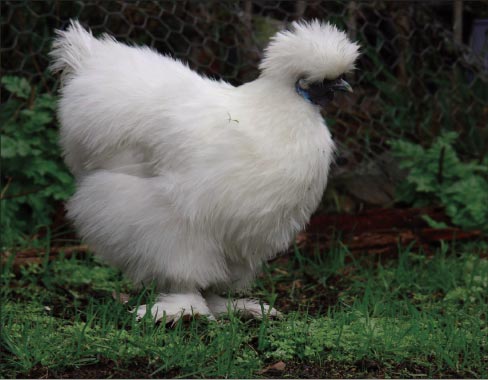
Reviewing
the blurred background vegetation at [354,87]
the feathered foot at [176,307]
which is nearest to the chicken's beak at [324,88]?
the feathered foot at [176,307]

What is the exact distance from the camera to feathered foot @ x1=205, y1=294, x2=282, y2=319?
366 cm

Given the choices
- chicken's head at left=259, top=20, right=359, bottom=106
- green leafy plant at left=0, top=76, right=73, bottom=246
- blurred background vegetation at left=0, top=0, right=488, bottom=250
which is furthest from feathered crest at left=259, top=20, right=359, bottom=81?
green leafy plant at left=0, top=76, right=73, bottom=246

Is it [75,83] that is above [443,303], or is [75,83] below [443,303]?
above

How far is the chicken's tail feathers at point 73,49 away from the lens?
3.87 m

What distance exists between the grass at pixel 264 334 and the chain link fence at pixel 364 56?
150cm

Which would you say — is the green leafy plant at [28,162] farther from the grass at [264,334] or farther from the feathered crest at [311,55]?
the feathered crest at [311,55]

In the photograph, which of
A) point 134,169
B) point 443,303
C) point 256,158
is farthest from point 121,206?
point 443,303

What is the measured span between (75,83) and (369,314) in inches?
69.3

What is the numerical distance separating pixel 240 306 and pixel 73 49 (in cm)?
148

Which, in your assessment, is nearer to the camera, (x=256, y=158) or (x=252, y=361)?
(x=252, y=361)

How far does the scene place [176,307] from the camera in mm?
3469

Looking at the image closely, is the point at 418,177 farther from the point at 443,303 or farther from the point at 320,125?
the point at 320,125

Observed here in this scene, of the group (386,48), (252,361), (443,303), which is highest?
(386,48)

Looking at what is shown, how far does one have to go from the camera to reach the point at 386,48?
5.89 metres
